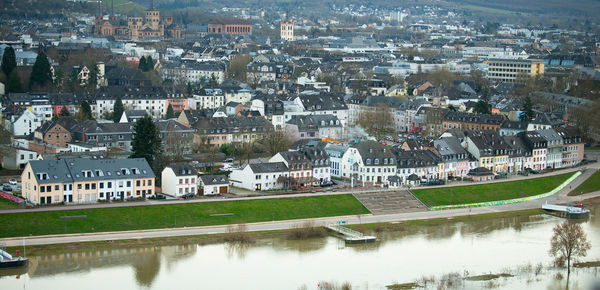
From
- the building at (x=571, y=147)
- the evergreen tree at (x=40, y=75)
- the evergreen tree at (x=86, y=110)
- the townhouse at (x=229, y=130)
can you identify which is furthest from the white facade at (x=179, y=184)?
the evergreen tree at (x=40, y=75)

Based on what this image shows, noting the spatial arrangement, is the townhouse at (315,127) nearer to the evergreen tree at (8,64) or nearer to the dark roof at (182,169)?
the dark roof at (182,169)

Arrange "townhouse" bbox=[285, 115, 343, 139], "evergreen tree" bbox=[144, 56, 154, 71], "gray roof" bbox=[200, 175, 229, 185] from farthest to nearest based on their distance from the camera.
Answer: "evergreen tree" bbox=[144, 56, 154, 71], "townhouse" bbox=[285, 115, 343, 139], "gray roof" bbox=[200, 175, 229, 185]

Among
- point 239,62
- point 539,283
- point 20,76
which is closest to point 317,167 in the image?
point 539,283

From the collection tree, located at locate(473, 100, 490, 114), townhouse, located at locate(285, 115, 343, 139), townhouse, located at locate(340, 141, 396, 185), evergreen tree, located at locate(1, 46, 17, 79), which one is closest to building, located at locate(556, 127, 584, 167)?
tree, located at locate(473, 100, 490, 114)

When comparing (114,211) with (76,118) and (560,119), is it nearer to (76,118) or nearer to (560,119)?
(76,118)

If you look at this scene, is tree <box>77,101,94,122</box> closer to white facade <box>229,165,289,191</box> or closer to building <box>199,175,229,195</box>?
white facade <box>229,165,289,191</box>

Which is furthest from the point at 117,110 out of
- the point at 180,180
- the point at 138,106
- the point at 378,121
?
the point at 180,180

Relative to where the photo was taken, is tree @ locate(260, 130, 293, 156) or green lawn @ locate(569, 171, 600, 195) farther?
tree @ locate(260, 130, 293, 156)
